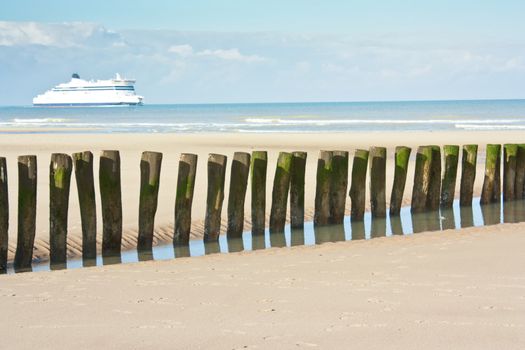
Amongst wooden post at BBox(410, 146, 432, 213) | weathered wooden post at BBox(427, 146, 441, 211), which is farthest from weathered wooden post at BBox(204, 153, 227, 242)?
weathered wooden post at BBox(427, 146, 441, 211)

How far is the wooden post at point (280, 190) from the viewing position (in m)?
9.27

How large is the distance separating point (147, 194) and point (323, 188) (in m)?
2.20

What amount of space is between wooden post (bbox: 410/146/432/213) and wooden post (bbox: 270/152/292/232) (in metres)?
2.22

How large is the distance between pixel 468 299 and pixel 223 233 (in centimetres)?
438

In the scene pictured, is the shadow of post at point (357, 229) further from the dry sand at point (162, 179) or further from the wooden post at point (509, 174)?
the wooden post at point (509, 174)

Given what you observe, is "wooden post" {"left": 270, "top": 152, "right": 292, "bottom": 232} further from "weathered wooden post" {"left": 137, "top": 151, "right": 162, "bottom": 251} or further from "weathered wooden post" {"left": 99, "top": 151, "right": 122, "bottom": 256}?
"weathered wooden post" {"left": 99, "top": 151, "right": 122, "bottom": 256}

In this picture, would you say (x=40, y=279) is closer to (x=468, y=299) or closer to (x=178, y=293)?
(x=178, y=293)

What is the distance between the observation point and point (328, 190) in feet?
31.8

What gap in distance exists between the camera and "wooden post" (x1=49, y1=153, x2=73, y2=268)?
786cm

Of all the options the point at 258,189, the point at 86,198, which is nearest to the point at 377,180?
the point at 258,189

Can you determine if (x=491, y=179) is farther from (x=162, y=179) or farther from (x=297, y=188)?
(x=162, y=179)

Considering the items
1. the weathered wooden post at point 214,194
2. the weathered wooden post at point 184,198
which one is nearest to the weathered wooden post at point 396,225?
the weathered wooden post at point 214,194

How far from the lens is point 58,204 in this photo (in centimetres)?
789

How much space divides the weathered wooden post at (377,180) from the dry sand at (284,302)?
105 inches
